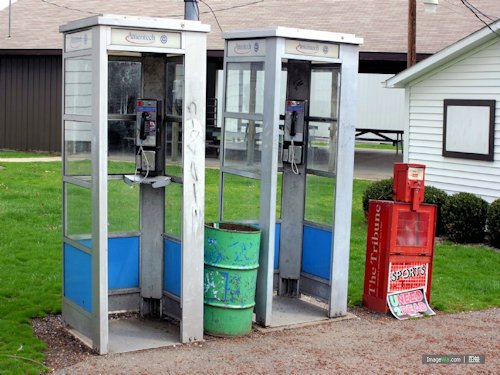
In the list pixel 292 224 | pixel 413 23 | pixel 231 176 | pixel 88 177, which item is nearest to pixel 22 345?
pixel 88 177

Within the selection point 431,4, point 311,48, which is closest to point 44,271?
point 311,48

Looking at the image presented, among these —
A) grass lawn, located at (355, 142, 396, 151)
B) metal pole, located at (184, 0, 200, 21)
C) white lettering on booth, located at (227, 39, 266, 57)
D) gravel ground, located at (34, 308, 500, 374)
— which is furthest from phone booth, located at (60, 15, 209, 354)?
grass lawn, located at (355, 142, 396, 151)

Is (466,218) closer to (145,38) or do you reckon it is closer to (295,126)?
(295,126)

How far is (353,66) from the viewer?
8.66 m

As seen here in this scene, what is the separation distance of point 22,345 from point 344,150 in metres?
3.46

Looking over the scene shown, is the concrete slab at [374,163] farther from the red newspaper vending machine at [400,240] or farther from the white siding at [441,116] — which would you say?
the red newspaper vending machine at [400,240]

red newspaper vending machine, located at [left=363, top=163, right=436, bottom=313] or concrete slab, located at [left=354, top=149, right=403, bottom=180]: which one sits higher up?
red newspaper vending machine, located at [left=363, top=163, right=436, bottom=313]

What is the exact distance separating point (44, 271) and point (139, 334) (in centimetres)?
269

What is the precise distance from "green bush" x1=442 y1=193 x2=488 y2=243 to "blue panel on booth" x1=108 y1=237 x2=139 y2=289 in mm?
6451

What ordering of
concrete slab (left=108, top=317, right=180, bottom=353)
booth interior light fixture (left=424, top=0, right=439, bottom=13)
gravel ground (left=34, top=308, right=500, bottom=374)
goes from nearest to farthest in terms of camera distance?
gravel ground (left=34, top=308, right=500, bottom=374)
concrete slab (left=108, top=317, right=180, bottom=353)
booth interior light fixture (left=424, top=0, right=439, bottom=13)

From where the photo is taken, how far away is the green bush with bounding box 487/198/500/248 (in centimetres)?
1309

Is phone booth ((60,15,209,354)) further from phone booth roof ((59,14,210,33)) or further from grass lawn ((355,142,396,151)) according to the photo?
grass lawn ((355,142,396,151))

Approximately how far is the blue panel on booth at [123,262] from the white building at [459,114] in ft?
23.9

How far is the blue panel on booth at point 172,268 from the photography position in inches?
322
